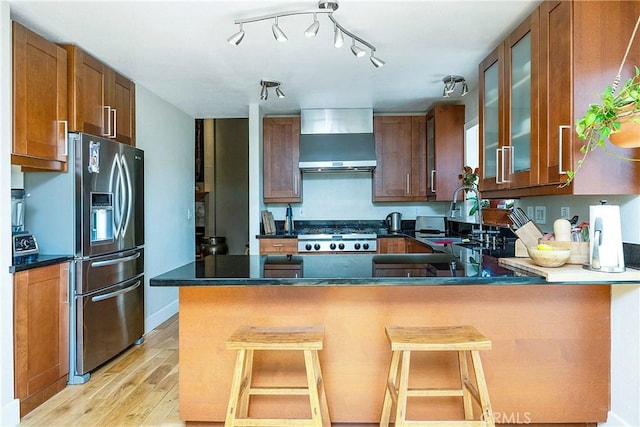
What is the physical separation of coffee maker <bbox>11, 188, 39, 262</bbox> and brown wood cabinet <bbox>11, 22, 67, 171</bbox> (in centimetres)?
24

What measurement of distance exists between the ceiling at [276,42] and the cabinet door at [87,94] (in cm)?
8

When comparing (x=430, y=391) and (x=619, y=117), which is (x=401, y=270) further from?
(x=619, y=117)

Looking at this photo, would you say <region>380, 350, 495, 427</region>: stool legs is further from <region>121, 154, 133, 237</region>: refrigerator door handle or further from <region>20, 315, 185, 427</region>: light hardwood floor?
<region>121, 154, 133, 237</region>: refrigerator door handle

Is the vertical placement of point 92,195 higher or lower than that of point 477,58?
lower

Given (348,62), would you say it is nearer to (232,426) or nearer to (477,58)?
(477,58)

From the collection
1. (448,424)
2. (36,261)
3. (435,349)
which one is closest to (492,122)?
(435,349)

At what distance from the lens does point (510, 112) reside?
2531mm

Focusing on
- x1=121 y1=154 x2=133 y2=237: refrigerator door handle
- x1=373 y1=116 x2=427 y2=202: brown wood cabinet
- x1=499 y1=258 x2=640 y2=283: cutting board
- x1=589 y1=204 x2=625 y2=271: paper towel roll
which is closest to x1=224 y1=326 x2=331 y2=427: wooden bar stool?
x1=499 y1=258 x2=640 y2=283: cutting board

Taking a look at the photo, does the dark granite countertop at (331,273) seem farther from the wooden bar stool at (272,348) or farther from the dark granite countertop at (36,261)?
the dark granite countertop at (36,261)

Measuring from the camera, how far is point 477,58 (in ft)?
9.94

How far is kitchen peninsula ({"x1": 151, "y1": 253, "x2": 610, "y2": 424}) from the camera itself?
205 cm

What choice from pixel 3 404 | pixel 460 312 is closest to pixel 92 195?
pixel 3 404

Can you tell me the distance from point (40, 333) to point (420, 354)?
2.23 meters

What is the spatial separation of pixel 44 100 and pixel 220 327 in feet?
5.99
